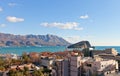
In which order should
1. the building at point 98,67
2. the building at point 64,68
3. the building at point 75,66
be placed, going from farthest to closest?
the building at point 64,68
the building at point 75,66
the building at point 98,67

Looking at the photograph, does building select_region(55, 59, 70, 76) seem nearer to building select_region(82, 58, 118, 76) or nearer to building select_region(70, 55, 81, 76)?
building select_region(70, 55, 81, 76)

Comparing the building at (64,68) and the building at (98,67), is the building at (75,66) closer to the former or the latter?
the building at (64,68)

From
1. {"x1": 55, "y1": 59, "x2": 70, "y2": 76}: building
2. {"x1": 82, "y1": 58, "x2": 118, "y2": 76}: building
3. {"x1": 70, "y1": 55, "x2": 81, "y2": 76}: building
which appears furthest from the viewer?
{"x1": 55, "y1": 59, "x2": 70, "y2": 76}: building

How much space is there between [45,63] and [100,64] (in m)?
16.5

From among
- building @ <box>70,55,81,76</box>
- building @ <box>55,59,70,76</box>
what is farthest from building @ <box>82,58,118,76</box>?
building @ <box>55,59,70,76</box>

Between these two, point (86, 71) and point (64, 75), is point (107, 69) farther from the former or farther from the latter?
point (64, 75)

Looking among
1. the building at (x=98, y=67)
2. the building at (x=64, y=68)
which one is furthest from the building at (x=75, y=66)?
the building at (x=98, y=67)

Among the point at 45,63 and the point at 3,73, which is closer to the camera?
the point at 3,73

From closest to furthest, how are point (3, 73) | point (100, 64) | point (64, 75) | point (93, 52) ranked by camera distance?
point (100, 64)
point (64, 75)
point (3, 73)
point (93, 52)

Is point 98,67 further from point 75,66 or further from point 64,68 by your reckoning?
point 64,68

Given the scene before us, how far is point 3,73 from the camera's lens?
3575cm

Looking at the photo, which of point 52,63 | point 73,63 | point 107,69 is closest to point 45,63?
point 52,63

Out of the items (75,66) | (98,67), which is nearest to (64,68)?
(75,66)

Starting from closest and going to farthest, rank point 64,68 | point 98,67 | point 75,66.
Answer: point 98,67 < point 75,66 < point 64,68
